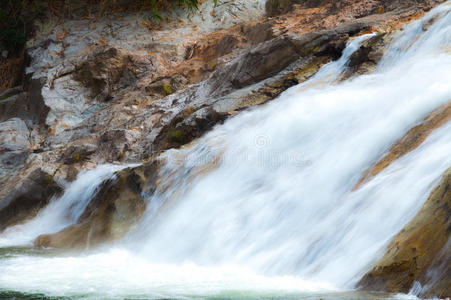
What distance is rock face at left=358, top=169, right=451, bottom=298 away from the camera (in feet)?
9.76

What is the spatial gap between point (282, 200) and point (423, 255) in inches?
75.5

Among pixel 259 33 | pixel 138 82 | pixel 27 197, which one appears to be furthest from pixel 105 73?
pixel 27 197

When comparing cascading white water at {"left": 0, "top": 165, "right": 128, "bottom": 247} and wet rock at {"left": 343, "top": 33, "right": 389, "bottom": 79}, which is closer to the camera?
wet rock at {"left": 343, "top": 33, "right": 389, "bottom": 79}

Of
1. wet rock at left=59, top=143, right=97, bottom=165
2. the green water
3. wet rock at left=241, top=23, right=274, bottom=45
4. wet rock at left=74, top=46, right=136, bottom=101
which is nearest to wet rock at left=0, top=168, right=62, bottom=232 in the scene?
wet rock at left=59, top=143, right=97, bottom=165

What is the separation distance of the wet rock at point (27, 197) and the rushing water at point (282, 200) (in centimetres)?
23

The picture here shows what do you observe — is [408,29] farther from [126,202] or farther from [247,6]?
[247,6]

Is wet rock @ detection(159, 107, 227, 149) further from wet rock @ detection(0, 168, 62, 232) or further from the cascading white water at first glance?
wet rock @ detection(0, 168, 62, 232)

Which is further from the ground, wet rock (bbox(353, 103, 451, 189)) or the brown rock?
the brown rock

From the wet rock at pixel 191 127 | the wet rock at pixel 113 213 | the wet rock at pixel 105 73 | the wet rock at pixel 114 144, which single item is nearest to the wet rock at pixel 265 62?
the wet rock at pixel 191 127

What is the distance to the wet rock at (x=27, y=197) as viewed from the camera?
743cm

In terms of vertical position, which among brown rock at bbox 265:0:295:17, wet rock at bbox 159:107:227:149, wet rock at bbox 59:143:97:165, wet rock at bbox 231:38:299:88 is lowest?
wet rock at bbox 159:107:227:149

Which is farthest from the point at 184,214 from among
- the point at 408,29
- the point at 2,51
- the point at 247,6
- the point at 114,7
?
the point at 2,51

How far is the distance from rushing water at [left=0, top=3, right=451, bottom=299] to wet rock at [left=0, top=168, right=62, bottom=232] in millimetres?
232

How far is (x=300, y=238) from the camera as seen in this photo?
4281 millimetres
